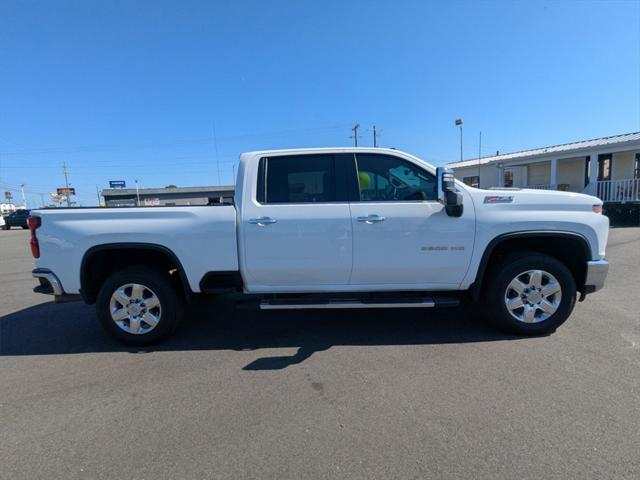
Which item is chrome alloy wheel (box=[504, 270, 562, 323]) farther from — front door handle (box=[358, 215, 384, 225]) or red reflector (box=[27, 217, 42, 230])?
red reflector (box=[27, 217, 42, 230])

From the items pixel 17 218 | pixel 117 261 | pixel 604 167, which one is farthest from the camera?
pixel 17 218

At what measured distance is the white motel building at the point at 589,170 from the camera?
650 inches

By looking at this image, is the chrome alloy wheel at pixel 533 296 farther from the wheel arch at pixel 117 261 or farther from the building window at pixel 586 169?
the building window at pixel 586 169

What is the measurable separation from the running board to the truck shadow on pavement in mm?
412

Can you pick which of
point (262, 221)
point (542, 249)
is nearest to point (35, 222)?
point (262, 221)

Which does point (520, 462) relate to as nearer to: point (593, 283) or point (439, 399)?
point (439, 399)

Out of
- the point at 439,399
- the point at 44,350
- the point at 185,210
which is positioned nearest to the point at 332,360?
the point at 439,399

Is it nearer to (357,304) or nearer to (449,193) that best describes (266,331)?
(357,304)

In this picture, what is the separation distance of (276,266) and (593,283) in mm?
3301

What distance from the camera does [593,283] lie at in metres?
3.88

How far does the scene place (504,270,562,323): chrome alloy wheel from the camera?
12.9 feet

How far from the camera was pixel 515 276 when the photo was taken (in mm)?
3891

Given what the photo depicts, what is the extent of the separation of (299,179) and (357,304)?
4.80ft

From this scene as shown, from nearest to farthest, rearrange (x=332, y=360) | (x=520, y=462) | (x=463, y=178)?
(x=520, y=462), (x=332, y=360), (x=463, y=178)
